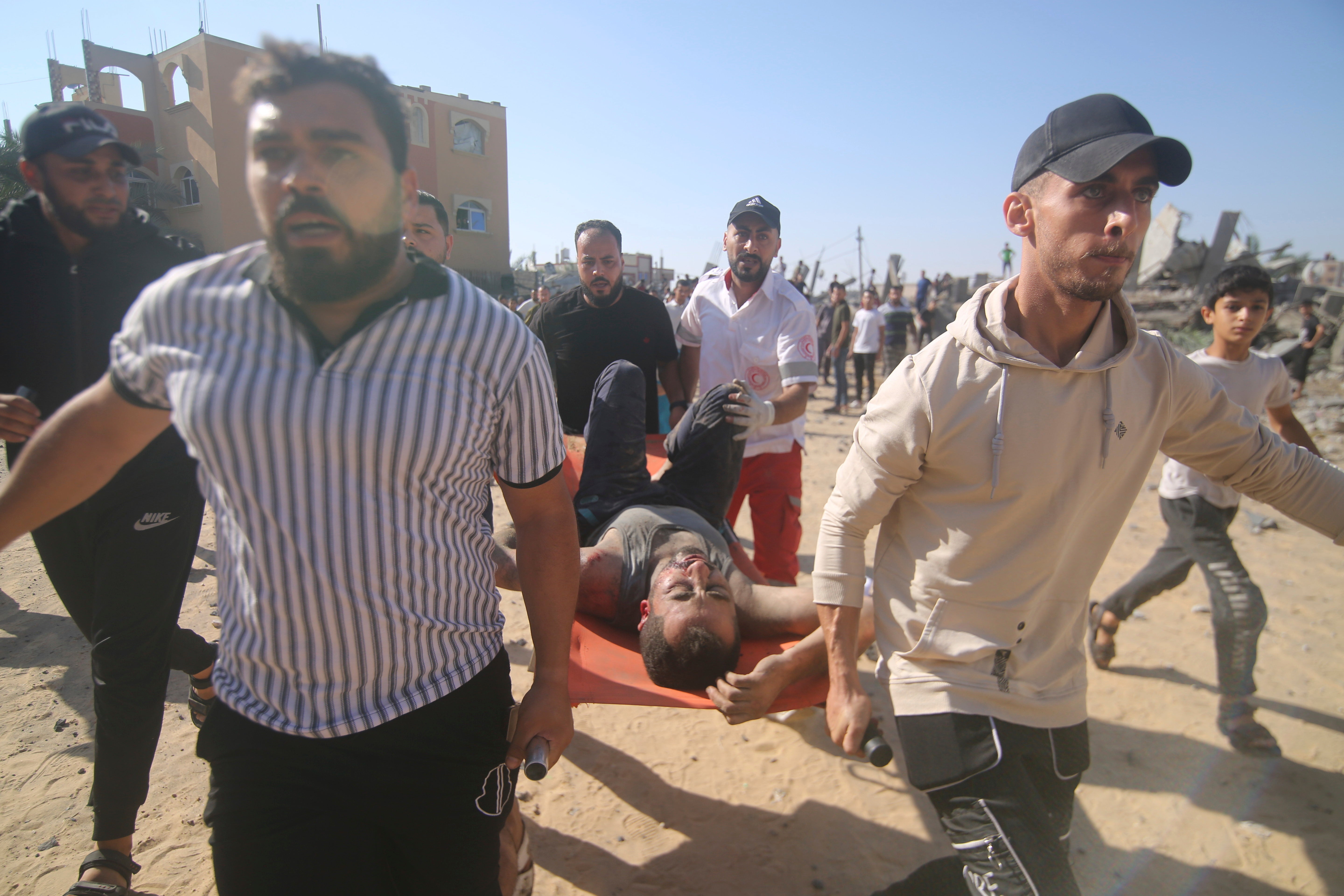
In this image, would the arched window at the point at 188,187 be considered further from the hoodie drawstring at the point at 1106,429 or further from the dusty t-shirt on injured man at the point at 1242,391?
the dusty t-shirt on injured man at the point at 1242,391

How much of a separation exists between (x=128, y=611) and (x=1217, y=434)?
304 centimetres

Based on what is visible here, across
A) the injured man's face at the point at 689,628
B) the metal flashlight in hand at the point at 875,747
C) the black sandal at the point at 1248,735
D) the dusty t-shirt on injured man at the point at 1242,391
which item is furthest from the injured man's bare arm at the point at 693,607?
the black sandal at the point at 1248,735

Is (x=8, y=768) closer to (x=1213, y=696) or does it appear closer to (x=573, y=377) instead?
(x=573, y=377)

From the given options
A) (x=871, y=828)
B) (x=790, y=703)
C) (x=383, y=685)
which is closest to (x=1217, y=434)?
(x=790, y=703)

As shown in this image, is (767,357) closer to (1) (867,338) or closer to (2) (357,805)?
(2) (357,805)

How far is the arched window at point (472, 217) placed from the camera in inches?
862

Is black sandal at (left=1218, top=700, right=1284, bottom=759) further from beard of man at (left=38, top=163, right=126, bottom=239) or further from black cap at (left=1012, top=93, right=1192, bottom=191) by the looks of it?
beard of man at (left=38, top=163, right=126, bottom=239)

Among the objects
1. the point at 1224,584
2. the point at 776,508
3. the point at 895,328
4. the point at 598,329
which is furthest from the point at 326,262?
the point at 895,328

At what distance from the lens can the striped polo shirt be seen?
1125 mm

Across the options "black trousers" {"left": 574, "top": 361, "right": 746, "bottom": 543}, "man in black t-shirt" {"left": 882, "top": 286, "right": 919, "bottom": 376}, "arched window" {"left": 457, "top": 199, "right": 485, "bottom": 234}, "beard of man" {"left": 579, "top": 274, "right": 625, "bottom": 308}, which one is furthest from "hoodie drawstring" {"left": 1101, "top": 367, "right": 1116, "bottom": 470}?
"arched window" {"left": 457, "top": 199, "right": 485, "bottom": 234}

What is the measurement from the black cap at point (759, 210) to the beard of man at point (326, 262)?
2769mm

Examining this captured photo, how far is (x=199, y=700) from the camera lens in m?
2.79

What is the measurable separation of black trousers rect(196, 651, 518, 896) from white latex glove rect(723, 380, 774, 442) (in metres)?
1.93

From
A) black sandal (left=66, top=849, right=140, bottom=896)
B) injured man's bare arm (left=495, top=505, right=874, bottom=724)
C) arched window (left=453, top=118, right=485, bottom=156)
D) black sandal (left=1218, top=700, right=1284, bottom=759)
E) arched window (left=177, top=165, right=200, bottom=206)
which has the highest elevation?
arched window (left=453, top=118, right=485, bottom=156)
